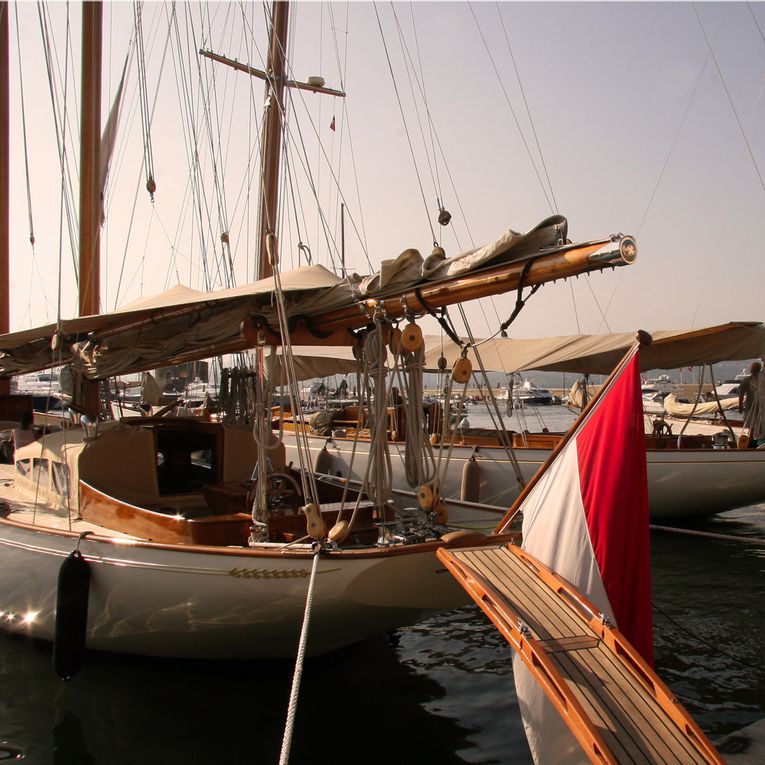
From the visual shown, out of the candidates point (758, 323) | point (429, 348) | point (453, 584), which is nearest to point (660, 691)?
point (453, 584)

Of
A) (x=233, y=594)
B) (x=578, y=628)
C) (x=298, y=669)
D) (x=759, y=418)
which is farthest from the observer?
(x=759, y=418)

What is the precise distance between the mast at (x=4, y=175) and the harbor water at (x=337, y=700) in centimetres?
1053

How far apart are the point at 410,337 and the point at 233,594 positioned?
2463 mm

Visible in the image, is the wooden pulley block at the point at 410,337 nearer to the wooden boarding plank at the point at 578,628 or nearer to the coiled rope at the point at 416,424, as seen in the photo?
the coiled rope at the point at 416,424

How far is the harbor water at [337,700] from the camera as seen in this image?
17.9 ft

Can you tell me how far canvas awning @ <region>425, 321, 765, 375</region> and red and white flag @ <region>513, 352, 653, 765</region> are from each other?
22.1ft

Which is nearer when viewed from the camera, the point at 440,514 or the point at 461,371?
the point at 461,371

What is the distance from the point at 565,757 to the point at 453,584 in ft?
5.74

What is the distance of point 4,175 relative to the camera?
15594 mm

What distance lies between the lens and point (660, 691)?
3.87 metres

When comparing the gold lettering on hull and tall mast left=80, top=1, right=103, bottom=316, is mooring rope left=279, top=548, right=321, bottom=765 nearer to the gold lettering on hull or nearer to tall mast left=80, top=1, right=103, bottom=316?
the gold lettering on hull

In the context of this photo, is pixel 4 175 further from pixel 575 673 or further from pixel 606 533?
pixel 575 673

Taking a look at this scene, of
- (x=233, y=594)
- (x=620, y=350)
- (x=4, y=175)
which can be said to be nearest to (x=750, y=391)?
(x=620, y=350)

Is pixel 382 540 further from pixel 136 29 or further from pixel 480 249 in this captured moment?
pixel 136 29
